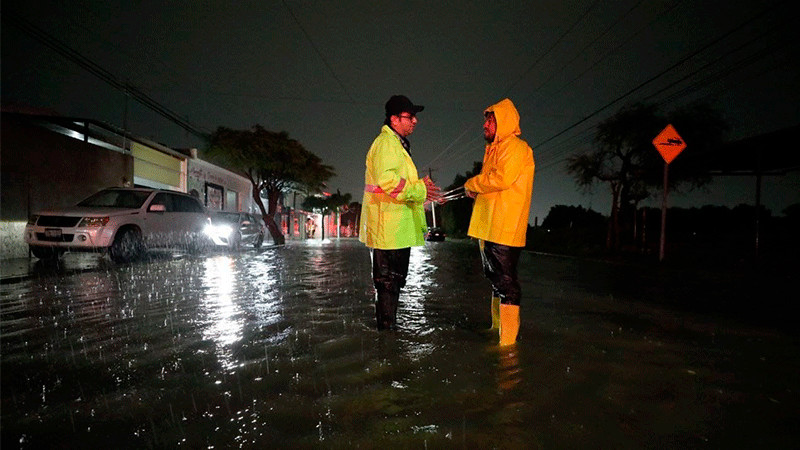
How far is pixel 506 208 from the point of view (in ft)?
10.8

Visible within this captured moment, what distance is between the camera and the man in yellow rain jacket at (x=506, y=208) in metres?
3.26

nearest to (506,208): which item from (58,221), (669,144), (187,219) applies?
(58,221)

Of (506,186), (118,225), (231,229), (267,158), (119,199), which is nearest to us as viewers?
(506,186)

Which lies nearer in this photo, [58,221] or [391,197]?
[391,197]

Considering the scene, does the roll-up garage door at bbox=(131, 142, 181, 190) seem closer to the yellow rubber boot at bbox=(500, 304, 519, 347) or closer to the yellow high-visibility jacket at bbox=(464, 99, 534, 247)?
the yellow high-visibility jacket at bbox=(464, 99, 534, 247)

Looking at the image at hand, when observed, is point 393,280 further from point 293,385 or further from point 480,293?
point 480,293

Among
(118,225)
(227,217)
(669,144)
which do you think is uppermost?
(669,144)

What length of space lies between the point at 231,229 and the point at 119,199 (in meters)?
5.56

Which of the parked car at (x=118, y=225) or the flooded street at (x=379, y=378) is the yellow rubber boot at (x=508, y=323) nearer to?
the flooded street at (x=379, y=378)

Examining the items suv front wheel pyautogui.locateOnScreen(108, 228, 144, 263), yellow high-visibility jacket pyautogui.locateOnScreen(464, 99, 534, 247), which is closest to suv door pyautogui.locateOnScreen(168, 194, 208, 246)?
suv front wheel pyautogui.locateOnScreen(108, 228, 144, 263)

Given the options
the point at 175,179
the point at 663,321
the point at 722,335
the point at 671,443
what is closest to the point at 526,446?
the point at 671,443

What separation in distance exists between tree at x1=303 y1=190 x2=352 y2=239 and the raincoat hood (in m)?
44.0

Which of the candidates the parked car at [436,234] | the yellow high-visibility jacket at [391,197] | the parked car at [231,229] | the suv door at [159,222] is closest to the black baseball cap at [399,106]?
the yellow high-visibility jacket at [391,197]

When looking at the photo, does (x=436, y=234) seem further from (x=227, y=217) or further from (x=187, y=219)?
(x=187, y=219)
